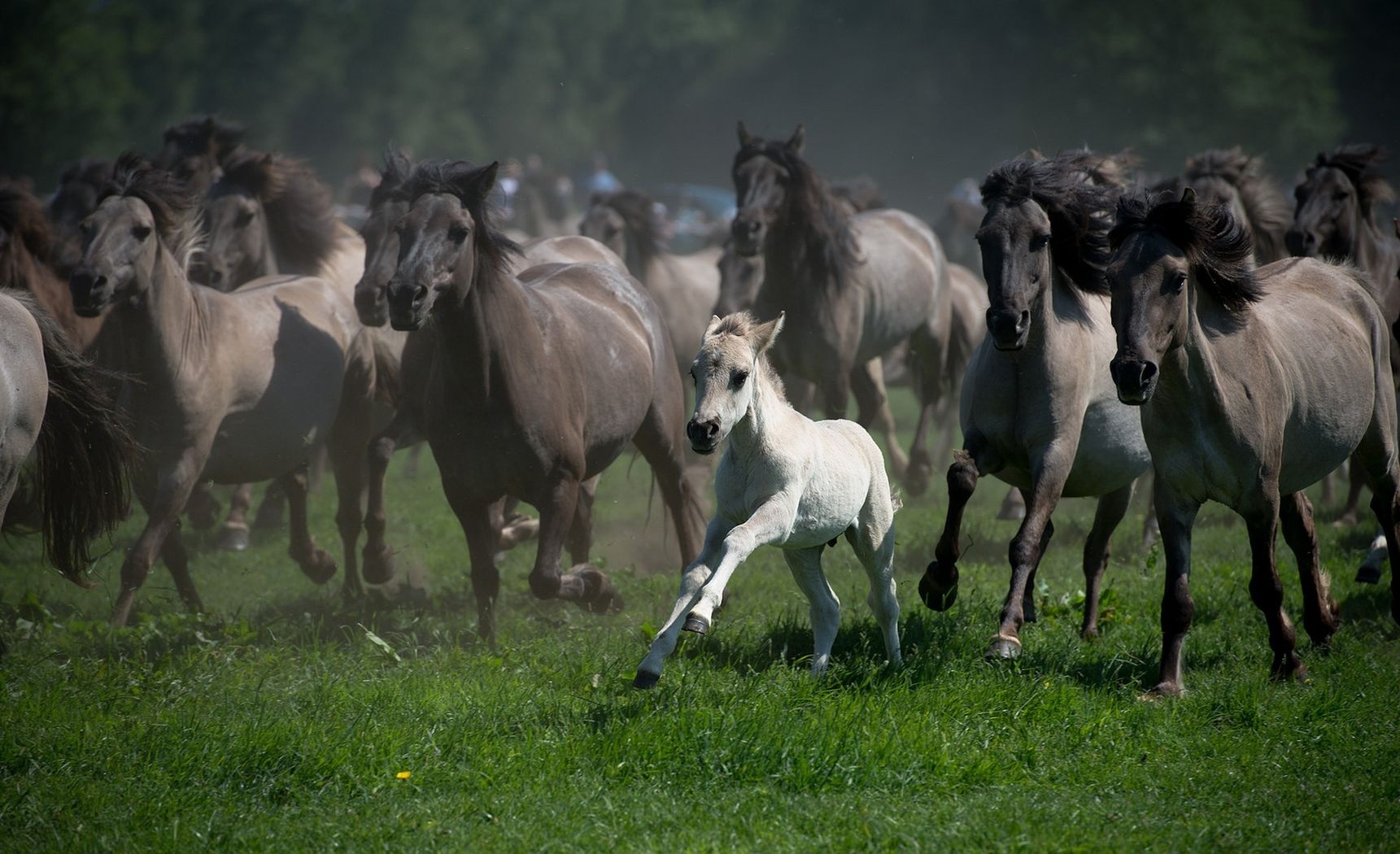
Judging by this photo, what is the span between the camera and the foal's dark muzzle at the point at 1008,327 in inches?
241

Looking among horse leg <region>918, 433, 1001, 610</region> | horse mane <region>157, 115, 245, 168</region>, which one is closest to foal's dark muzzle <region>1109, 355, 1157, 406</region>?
horse leg <region>918, 433, 1001, 610</region>

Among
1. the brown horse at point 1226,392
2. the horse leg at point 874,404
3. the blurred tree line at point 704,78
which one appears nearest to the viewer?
the brown horse at point 1226,392

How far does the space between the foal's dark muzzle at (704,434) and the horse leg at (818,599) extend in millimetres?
1105

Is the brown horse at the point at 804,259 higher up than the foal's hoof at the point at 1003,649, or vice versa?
the brown horse at the point at 804,259

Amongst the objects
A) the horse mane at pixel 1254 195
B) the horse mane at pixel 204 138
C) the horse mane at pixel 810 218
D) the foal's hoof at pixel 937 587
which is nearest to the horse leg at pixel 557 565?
the foal's hoof at pixel 937 587

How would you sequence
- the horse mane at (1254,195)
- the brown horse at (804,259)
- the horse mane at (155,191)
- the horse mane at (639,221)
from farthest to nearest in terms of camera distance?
the horse mane at (639,221)
the brown horse at (804,259)
the horse mane at (1254,195)
the horse mane at (155,191)

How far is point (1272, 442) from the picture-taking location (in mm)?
6180

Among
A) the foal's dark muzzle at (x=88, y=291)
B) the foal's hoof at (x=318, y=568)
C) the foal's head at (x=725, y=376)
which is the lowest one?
the foal's hoof at (x=318, y=568)

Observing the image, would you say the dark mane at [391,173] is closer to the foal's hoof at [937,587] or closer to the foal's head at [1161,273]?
the foal's hoof at [937,587]

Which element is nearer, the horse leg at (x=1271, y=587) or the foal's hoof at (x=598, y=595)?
the horse leg at (x=1271, y=587)

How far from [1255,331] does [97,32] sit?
157 ft

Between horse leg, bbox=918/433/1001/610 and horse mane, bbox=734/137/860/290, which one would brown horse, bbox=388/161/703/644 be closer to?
horse leg, bbox=918/433/1001/610

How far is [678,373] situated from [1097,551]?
2.98 m

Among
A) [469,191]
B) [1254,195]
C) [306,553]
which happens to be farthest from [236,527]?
[1254,195]
